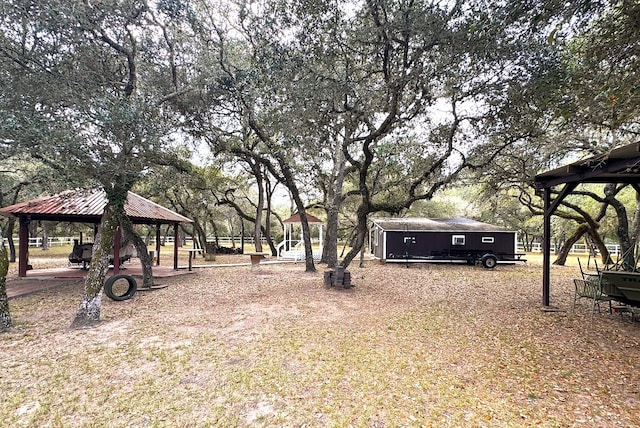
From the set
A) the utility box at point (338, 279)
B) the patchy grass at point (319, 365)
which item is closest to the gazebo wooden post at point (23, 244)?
the patchy grass at point (319, 365)

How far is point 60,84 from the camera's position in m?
6.25

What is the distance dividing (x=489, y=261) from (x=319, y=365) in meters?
14.1

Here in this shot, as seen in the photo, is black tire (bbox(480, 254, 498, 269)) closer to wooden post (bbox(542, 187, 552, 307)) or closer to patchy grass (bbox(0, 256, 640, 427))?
patchy grass (bbox(0, 256, 640, 427))

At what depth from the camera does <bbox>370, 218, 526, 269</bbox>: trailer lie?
638 inches

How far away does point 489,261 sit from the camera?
50.8ft

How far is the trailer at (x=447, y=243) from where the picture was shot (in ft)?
53.2

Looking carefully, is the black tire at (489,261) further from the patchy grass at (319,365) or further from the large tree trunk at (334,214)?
the patchy grass at (319,365)

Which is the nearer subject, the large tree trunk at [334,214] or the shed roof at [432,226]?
the large tree trunk at [334,214]

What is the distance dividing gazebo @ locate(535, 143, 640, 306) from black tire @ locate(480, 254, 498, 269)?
→ 28.0ft

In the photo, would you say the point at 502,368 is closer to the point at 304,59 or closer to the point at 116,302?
the point at 304,59

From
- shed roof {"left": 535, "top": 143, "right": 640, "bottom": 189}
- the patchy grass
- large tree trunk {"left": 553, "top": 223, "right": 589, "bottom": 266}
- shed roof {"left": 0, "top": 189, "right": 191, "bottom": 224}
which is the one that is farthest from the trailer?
shed roof {"left": 0, "top": 189, "right": 191, "bottom": 224}

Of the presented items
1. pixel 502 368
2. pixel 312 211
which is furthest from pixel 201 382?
pixel 312 211

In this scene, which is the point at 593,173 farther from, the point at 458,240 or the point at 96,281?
the point at 458,240

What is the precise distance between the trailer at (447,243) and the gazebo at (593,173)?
355 inches
